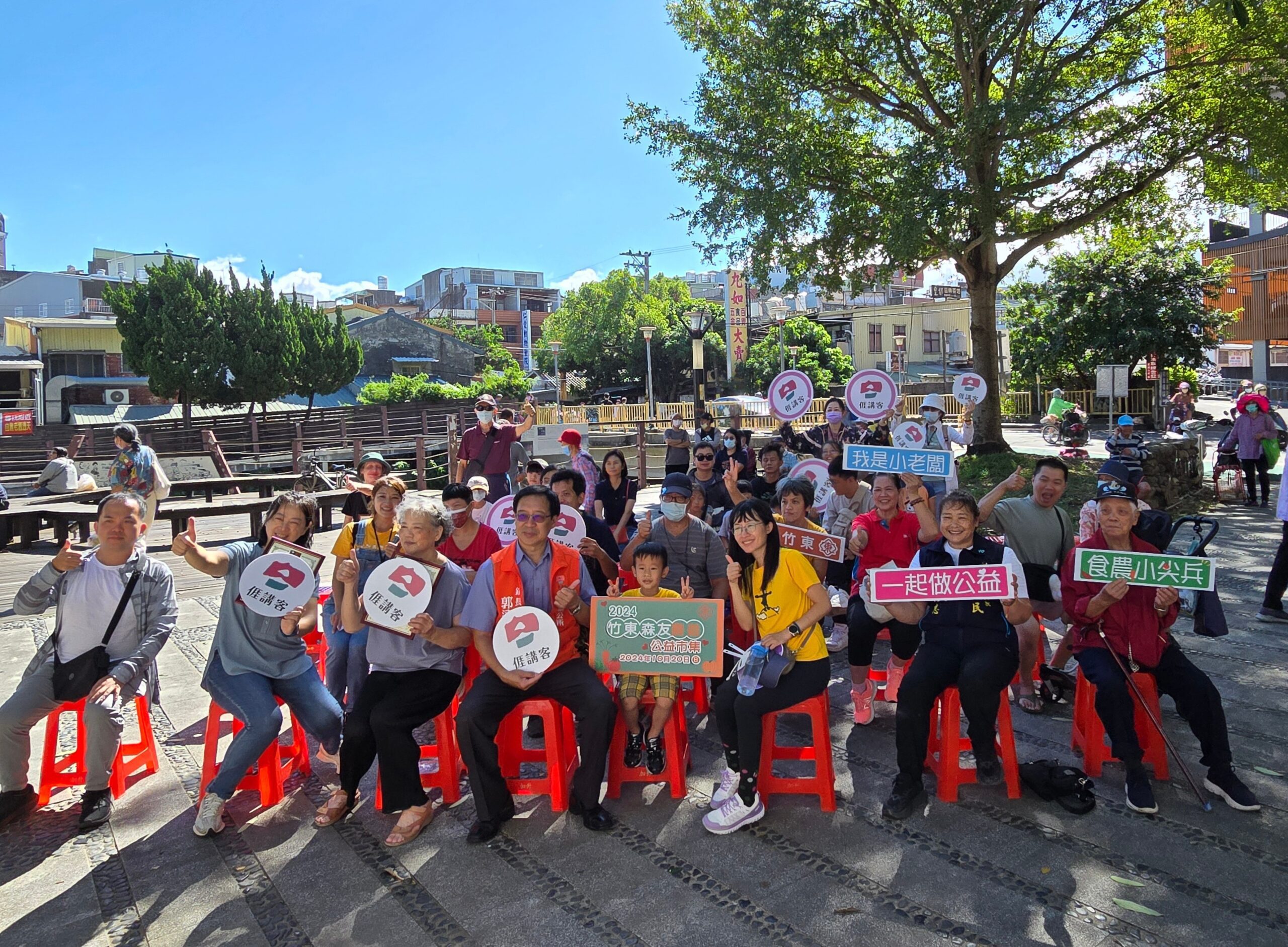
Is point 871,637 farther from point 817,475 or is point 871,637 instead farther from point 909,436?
point 909,436

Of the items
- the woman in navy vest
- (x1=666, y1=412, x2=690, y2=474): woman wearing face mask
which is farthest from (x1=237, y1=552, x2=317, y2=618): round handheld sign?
(x1=666, y1=412, x2=690, y2=474): woman wearing face mask

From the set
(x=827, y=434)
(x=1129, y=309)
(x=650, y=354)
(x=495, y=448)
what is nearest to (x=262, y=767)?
(x=495, y=448)

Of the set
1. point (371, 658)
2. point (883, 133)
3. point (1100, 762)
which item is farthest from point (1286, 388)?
point (371, 658)

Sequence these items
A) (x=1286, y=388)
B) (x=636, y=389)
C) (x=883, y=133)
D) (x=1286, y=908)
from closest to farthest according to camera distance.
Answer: (x=1286, y=908) → (x=883, y=133) → (x=1286, y=388) → (x=636, y=389)

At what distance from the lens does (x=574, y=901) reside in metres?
3.21

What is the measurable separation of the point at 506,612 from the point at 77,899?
1919 mm

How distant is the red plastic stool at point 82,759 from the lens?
158 inches

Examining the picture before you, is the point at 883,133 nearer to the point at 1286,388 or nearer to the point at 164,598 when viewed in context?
the point at 164,598

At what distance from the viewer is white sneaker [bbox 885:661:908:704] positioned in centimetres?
492

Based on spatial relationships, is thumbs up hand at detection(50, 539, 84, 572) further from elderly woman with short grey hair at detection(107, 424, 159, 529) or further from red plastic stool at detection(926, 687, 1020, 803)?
elderly woman with short grey hair at detection(107, 424, 159, 529)

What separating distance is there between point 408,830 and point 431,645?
80cm

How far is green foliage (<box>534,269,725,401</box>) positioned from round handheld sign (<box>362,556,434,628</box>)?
39.1 m

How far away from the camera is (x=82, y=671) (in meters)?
3.93

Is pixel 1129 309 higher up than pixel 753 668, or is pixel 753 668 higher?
pixel 1129 309
